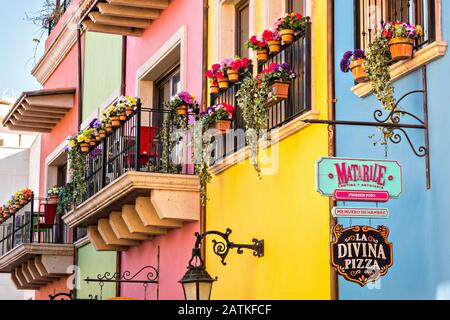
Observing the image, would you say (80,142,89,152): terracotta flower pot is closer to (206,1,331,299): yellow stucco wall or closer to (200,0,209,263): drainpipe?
(200,0,209,263): drainpipe

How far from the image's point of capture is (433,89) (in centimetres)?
845

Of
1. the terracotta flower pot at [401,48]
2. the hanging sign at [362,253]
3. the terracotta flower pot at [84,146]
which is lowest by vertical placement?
the hanging sign at [362,253]

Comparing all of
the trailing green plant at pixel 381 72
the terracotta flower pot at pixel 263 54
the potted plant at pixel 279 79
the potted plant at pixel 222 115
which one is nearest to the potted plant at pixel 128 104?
the potted plant at pixel 222 115

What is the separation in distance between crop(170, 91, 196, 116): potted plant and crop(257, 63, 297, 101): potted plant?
2.58 m

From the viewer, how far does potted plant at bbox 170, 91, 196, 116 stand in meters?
13.0

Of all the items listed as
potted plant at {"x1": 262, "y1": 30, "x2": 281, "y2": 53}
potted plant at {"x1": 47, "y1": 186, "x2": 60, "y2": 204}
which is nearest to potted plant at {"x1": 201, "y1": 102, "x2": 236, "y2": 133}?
potted plant at {"x1": 262, "y1": 30, "x2": 281, "y2": 53}

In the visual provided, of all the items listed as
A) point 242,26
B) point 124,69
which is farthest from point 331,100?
point 124,69

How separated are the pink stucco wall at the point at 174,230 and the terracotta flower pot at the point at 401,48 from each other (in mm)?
4886

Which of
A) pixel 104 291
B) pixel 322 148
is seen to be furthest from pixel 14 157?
pixel 322 148

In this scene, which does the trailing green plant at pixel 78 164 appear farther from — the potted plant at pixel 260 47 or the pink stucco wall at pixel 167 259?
the potted plant at pixel 260 47

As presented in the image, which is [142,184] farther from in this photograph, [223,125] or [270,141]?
[270,141]

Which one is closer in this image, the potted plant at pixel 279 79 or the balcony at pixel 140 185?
the potted plant at pixel 279 79

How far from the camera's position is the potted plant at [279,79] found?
10500 mm
